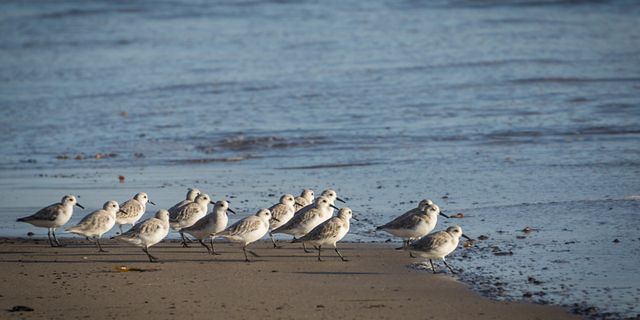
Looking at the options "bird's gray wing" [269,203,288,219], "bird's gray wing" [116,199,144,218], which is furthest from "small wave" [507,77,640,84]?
"bird's gray wing" [116,199,144,218]

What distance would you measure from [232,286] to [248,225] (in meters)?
1.47

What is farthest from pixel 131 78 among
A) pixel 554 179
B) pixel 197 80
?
pixel 554 179

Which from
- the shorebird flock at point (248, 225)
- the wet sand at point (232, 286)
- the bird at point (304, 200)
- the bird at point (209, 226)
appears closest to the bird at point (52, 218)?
the shorebird flock at point (248, 225)

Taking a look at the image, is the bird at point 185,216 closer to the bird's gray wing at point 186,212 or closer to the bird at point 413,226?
the bird's gray wing at point 186,212

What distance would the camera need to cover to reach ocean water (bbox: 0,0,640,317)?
36.4ft

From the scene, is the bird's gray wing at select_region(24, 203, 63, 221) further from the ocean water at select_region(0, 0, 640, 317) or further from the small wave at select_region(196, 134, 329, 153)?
the small wave at select_region(196, 134, 329, 153)

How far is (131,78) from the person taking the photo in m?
27.5

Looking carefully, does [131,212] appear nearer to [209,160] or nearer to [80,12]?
[209,160]

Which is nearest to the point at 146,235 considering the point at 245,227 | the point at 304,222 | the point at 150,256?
the point at 150,256

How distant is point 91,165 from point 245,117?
5375 mm

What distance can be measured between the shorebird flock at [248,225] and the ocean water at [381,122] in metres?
0.42

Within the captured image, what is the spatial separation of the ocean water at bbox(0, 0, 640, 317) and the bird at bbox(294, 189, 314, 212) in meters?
0.60

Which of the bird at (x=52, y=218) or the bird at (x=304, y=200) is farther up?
the bird at (x=52, y=218)

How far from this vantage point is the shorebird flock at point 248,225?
401 inches
